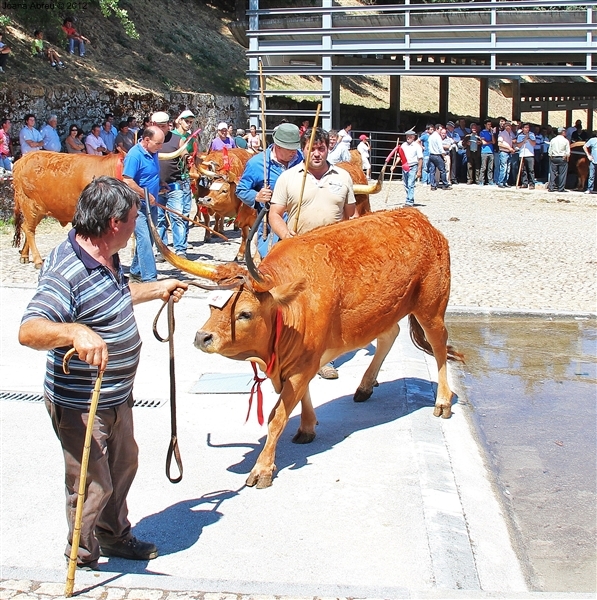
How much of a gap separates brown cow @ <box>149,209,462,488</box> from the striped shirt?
91cm

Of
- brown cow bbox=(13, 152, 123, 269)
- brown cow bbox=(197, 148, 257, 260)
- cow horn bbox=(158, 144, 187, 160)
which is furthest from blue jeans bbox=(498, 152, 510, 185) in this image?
brown cow bbox=(13, 152, 123, 269)

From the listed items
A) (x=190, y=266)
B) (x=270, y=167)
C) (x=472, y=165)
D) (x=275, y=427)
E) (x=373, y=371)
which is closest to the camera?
(x=190, y=266)

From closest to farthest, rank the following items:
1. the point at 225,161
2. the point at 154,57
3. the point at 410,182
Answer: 1. the point at 225,161
2. the point at 410,182
3. the point at 154,57

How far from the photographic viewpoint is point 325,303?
224 inches

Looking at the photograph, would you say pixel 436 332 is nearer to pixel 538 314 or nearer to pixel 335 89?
pixel 538 314

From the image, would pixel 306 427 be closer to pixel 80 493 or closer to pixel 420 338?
pixel 420 338

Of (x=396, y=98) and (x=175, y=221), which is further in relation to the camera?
(x=396, y=98)

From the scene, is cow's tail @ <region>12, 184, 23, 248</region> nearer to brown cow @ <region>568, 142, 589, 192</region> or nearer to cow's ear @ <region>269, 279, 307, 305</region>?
cow's ear @ <region>269, 279, 307, 305</region>

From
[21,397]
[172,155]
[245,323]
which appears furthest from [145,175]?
[245,323]

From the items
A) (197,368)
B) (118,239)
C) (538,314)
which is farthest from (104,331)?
(538,314)

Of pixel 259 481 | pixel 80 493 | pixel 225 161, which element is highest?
pixel 225 161

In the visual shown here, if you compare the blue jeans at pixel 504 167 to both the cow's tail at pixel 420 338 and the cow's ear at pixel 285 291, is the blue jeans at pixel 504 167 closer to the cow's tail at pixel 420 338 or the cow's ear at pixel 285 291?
the cow's tail at pixel 420 338

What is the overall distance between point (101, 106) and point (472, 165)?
10.9m

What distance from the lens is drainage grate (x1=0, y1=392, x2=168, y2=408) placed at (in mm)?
6781
